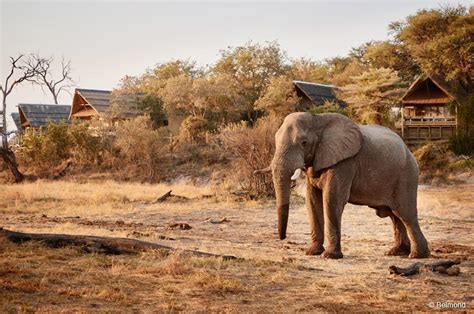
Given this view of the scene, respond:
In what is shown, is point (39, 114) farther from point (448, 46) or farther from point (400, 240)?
point (400, 240)

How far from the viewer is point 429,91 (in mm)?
35719

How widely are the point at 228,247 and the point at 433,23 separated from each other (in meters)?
27.2

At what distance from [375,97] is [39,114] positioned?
30.6 m

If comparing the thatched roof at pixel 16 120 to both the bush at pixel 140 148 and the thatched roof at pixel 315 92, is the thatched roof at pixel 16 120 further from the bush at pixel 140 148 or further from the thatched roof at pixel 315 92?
the thatched roof at pixel 315 92

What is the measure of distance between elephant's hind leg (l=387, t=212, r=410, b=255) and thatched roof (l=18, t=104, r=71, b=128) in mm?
41787

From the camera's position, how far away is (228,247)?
459 inches

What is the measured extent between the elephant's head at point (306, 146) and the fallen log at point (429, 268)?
6.79 ft

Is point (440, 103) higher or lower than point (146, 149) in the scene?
higher

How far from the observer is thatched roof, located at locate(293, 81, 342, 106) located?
3944 cm

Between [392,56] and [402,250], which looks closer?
[402,250]

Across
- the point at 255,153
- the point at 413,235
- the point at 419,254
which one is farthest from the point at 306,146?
the point at 255,153

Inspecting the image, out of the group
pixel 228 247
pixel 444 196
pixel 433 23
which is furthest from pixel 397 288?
pixel 433 23

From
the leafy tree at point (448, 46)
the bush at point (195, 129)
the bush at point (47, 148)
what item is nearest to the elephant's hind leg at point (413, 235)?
the leafy tree at point (448, 46)

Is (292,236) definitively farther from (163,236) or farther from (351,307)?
(351,307)
